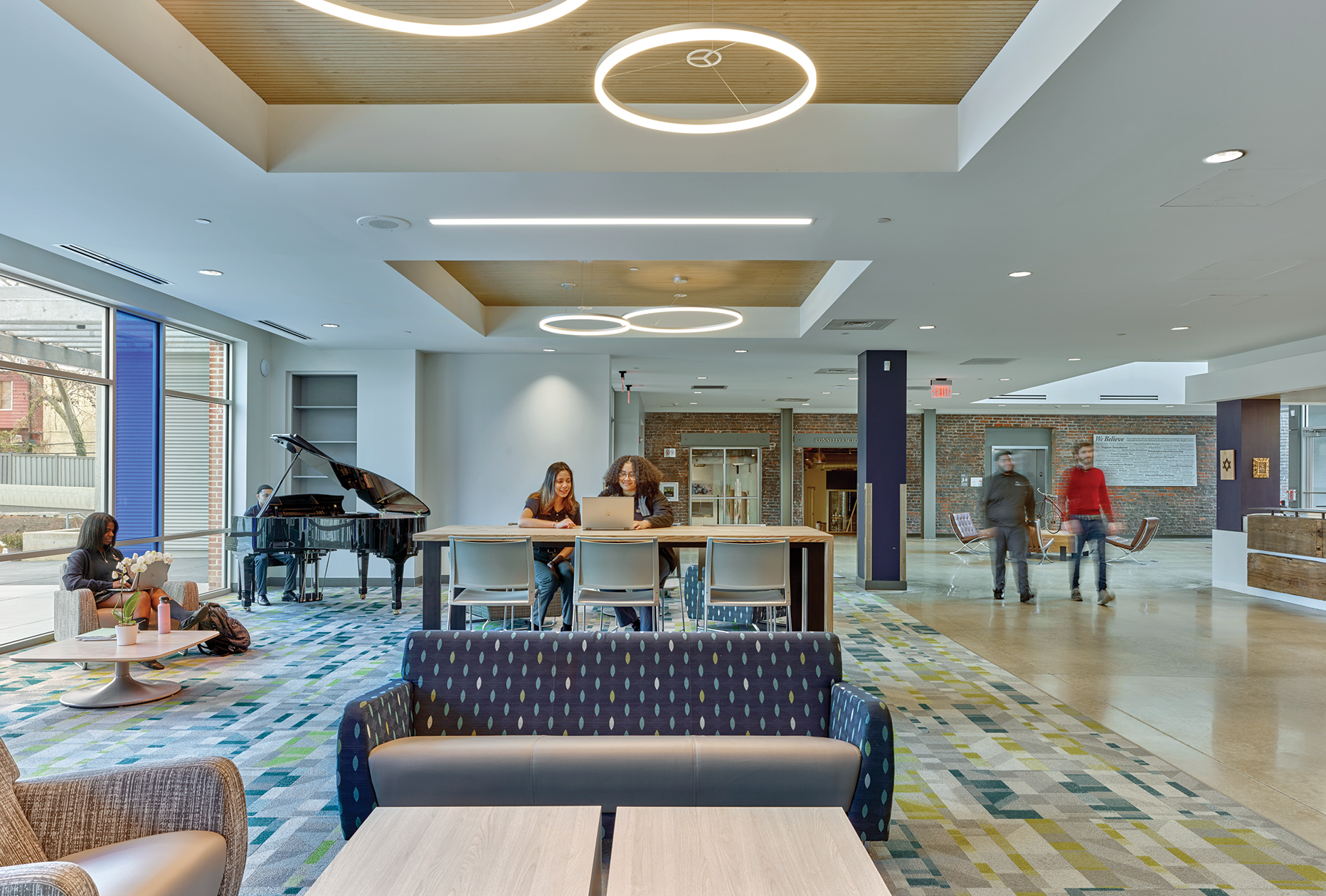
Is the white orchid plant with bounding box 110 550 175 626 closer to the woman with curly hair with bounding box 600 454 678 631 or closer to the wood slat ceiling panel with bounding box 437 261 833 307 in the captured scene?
the woman with curly hair with bounding box 600 454 678 631

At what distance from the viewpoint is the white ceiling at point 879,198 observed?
2928 mm

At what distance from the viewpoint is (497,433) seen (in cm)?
980

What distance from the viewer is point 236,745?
378cm

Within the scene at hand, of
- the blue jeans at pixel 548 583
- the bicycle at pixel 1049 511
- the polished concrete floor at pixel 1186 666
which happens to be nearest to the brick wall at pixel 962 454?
the bicycle at pixel 1049 511

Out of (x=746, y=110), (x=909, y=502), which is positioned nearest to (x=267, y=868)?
(x=746, y=110)

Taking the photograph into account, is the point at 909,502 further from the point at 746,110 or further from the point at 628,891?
the point at 628,891

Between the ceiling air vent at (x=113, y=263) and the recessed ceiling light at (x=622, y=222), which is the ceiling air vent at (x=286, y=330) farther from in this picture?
the recessed ceiling light at (x=622, y=222)

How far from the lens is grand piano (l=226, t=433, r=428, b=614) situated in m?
7.30

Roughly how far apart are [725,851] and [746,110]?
3382mm

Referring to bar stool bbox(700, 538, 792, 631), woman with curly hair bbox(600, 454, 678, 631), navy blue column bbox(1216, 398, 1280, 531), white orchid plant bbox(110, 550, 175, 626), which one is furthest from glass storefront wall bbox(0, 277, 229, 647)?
navy blue column bbox(1216, 398, 1280, 531)

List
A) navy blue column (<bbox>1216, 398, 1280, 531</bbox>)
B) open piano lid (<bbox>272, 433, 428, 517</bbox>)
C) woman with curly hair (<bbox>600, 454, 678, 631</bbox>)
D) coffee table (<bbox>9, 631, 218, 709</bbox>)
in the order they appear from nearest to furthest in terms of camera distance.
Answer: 1. coffee table (<bbox>9, 631, 218, 709</bbox>)
2. woman with curly hair (<bbox>600, 454, 678, 631</bbox>)
3. open piano lid (<bbox>272, 433, 428, 517</bbox>)
4. navy blue column (<bbox>1216, 398, 1280, 531</bbox>)

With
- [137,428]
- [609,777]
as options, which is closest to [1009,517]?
[609,777]

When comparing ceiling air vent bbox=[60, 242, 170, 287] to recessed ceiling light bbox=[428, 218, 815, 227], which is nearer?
recessed ceiling light bbox=[428, 218, 815, 227]

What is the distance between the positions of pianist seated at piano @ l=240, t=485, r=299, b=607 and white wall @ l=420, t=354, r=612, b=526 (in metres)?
2.00
